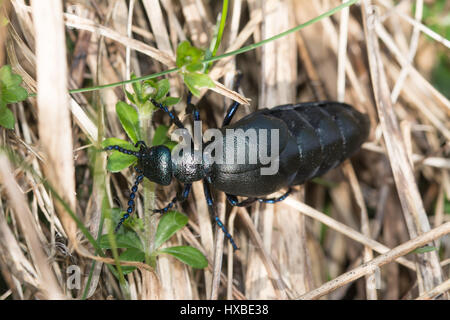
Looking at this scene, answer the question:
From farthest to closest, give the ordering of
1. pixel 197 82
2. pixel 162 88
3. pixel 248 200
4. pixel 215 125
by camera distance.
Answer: pixel 215 125 → pixel 248 200 → pixel 162 88 → pixel 197 82

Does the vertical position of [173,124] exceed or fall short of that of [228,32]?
it falls short

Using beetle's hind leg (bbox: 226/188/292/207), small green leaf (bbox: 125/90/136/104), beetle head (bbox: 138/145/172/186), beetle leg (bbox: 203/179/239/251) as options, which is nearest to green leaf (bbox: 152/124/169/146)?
beetle head (bbox: 138/145/172/186)

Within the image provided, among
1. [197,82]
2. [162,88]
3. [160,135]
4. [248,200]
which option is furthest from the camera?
[248,200]

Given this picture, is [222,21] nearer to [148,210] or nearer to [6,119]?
[148,210]

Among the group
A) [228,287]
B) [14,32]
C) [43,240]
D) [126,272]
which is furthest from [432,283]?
[14,32]

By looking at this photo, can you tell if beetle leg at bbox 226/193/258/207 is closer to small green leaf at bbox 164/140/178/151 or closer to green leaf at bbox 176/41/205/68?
small green leaf at bbox 164/140/178/151

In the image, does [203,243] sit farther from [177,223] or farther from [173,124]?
[173,124]

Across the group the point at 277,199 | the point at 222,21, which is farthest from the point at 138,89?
the point at 277,199
